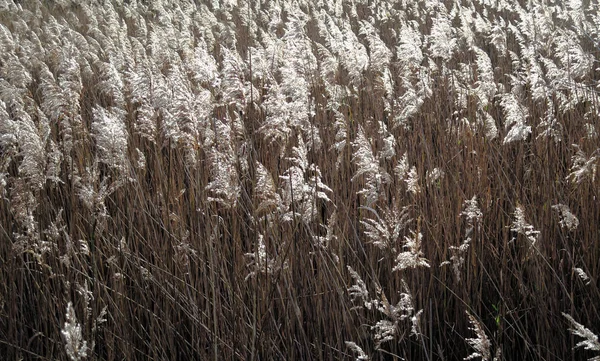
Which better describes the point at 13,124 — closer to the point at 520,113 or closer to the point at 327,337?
the point at 327,337

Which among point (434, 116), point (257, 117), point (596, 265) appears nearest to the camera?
point (596, 265)

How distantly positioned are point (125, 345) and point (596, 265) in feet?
5.09

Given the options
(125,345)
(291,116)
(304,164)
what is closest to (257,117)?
(291,116)

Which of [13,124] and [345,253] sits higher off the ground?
[13,124]

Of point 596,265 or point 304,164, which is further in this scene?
point 596,265

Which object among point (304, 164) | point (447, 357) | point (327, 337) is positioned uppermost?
point (304, 164)

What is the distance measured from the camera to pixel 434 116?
348cm

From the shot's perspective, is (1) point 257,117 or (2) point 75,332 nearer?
(2) point 75,332

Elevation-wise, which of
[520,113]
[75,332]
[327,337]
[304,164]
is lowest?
[327,337]

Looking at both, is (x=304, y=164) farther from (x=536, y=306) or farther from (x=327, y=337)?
(x=536, y=306)

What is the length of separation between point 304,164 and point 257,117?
1.98 m

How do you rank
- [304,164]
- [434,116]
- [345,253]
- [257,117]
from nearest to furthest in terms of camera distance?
[304,164], [345,253], [434,116], [257,117]

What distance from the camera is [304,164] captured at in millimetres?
1869

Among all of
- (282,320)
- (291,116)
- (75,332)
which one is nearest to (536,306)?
(282,320)
